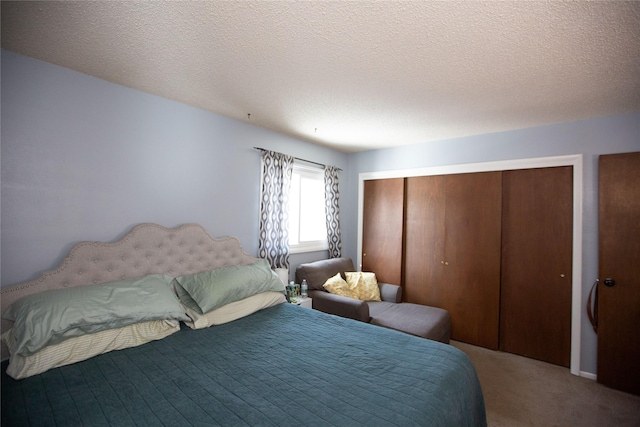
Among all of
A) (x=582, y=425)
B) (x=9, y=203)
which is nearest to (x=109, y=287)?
(x=9, y=203)

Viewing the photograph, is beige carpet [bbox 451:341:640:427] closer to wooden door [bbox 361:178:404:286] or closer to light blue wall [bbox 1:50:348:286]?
wooden door [bbox 361:178:404:286]

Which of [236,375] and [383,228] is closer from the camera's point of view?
[236,375]

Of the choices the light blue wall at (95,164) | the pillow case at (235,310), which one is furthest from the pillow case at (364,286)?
the light blue wall at (95,164)

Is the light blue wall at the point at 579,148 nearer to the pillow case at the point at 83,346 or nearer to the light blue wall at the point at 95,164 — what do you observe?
the light blue wall at the point at 95,164

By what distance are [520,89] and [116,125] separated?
10.4 feet

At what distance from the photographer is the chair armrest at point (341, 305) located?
2.87 meters

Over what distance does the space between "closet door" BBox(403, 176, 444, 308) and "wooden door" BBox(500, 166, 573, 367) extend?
68cm

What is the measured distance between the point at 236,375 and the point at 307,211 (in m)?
2.66

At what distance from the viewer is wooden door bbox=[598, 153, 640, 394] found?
8.23 feet

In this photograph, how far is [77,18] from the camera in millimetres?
1522

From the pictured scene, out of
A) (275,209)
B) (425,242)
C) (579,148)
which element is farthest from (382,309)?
(579,148)

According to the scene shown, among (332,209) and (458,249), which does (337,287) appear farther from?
(458,249)

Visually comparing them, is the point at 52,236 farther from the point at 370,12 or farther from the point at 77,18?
the point at 370,12

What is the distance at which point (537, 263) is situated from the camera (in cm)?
307
